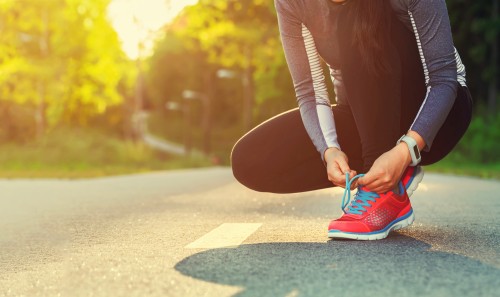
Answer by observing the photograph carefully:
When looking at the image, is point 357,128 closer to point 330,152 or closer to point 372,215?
point 330,152

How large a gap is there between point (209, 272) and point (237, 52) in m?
35.9

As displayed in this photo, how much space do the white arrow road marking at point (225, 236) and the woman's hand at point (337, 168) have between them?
46 centimetres

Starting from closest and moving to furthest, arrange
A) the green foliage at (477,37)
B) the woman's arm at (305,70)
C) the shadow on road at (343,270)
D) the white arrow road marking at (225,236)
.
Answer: the shadow on road at (343,270), the white arrow road marking at (225,236), the woman's arm at (305,70), the green foliage at (477,37)

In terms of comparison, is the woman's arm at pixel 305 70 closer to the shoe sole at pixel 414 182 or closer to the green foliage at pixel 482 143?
the shoe sole at pixel 414 182

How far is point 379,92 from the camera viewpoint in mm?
3574

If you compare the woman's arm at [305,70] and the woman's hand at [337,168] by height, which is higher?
the woman's arm at [305,70]

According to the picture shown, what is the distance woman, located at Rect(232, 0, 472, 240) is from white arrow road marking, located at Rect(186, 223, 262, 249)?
42 cm

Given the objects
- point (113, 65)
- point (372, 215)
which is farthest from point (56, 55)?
point (372, 215)

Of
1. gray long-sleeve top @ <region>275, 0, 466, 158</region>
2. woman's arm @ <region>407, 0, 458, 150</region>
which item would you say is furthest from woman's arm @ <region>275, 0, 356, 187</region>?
woman's arm @ <region>407, 0, 458, 150</region>

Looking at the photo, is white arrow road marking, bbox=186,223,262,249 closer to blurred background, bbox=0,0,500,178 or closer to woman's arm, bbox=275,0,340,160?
woman's arm, bbox=275,0,340,160

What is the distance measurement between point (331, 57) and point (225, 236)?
3.18 ft

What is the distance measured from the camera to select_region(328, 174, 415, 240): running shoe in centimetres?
337

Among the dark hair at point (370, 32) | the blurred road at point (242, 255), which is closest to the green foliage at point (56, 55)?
the blurred road at point (242, 255)

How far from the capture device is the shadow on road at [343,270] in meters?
2.29
